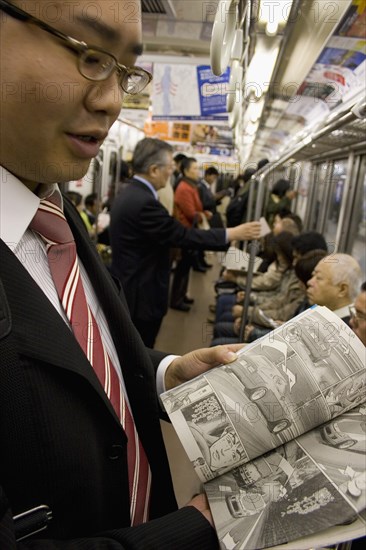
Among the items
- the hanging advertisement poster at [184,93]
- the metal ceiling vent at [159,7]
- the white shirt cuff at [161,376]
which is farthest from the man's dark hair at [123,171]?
the white shirt cuff at [161,376]

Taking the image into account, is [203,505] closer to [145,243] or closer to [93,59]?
[93,59]

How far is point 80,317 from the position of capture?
2.86 ft

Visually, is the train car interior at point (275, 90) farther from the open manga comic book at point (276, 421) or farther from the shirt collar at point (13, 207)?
the open manga comic book at point (276, 421)

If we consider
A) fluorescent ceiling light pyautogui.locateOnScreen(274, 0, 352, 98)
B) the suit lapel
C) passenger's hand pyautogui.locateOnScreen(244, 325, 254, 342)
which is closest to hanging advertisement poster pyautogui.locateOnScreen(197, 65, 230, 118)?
fluorescent ceiling light pyautogui.locateOnScreen(274, 0, 352, 98)

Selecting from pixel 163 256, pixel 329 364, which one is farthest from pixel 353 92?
pixel 329 364

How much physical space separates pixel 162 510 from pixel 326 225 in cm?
532

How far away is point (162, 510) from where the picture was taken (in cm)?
108

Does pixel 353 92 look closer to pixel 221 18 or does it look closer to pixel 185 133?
pixel 221 18

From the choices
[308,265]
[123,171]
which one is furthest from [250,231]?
[123,171]

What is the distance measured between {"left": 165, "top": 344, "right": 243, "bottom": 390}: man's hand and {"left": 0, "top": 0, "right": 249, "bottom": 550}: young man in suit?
243mm

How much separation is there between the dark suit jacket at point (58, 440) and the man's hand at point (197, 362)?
288mm

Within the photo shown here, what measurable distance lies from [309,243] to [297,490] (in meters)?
3.02

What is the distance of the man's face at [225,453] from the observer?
842 mm

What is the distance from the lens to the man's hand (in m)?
1.00
